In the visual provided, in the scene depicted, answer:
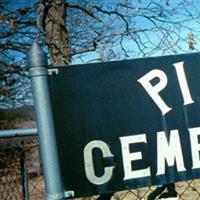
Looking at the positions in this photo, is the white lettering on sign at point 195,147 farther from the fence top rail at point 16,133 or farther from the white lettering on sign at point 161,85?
the fence top rail at point 16,133

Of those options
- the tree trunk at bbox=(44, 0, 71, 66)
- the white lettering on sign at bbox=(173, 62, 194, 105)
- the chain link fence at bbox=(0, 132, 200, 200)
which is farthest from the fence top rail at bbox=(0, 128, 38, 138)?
the tree trunk at bbox=(44, 0, 71, 66)

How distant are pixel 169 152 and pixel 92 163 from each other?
31cm

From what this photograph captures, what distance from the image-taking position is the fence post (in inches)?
64.4

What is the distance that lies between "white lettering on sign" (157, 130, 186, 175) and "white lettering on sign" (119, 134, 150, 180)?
0.06m

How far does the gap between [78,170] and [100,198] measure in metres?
0.18

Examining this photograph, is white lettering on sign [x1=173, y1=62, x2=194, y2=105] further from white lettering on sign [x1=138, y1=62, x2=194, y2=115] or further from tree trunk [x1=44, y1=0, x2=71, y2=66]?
tree trunk [x1=44, y1=0, x2=71, y2=66]

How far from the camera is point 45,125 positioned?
64.4 inches

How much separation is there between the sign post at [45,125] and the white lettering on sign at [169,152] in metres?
0.40

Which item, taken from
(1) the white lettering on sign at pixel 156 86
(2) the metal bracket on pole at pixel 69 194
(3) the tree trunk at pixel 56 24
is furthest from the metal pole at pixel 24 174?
(3) the tree trunk at pixel 56 24

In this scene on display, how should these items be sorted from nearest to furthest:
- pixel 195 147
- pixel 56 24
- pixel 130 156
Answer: pixel 130 156 → pixel 195 147 → pixel 56 24

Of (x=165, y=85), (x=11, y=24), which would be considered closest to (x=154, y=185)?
(x=165, y=85)

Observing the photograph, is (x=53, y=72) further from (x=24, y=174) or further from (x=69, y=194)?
(x=24, y=174)

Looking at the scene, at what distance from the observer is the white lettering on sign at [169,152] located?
1824 millimetres

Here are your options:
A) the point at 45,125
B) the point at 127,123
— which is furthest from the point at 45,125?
the point at 127,123
